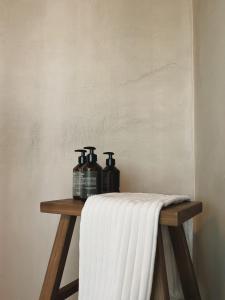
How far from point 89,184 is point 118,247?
243 mm

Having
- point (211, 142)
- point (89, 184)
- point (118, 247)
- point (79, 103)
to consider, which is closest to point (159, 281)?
point (118, 247)

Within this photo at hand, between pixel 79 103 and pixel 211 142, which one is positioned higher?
pixel 79 103

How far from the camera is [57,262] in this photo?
73cm

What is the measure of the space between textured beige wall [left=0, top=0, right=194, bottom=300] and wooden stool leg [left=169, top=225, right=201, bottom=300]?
30 cm

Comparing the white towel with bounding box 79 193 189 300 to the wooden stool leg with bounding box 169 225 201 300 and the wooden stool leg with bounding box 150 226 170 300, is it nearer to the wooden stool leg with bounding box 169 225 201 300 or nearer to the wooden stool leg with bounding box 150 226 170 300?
the wooden stool leg with bounding box 150 226 170 300

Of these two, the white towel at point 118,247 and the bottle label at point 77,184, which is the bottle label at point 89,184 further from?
the white towel at point 118,247

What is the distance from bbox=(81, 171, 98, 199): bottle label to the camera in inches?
31.2

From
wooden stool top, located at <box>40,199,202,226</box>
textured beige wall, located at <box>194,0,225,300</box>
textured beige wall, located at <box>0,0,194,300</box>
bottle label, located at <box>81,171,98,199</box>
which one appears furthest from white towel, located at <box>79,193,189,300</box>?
textured beige wall, located at <box>0,0,194,300</box>

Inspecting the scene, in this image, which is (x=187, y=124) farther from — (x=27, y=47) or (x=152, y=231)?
(x=27, y=47)

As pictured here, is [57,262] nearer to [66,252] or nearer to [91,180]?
[66,252]

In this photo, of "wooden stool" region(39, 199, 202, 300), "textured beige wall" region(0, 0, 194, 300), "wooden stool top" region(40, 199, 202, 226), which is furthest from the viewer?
"textured beige wall" region(0, 0, 194, 300)

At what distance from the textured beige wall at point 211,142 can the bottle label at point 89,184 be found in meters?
0.35

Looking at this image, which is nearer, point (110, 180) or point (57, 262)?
point (57, 262)

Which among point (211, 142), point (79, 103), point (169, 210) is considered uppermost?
point (79, 103)
